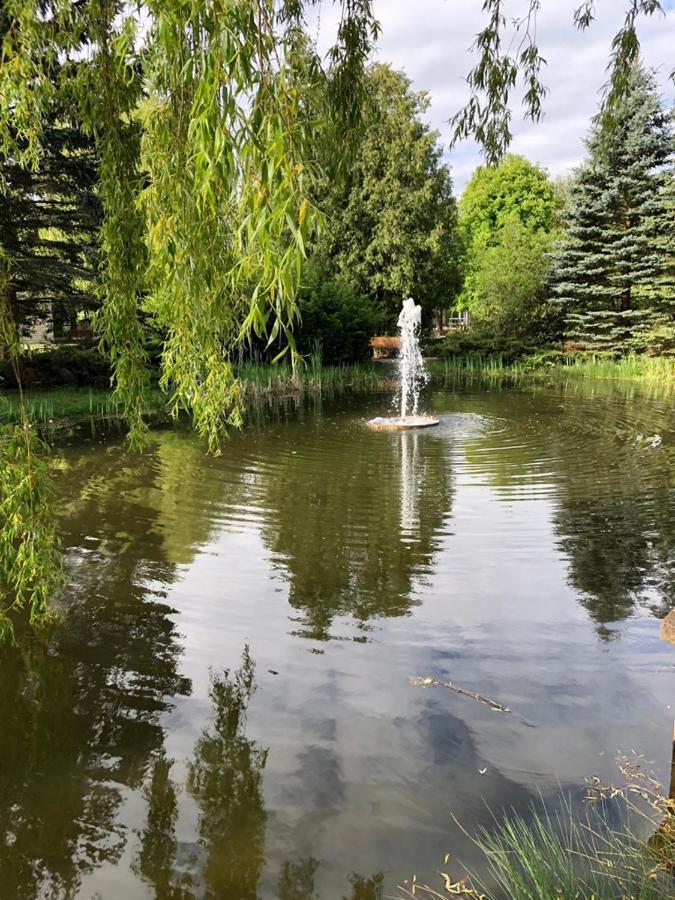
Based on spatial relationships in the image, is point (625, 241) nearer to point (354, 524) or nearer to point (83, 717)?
point (354, 524)

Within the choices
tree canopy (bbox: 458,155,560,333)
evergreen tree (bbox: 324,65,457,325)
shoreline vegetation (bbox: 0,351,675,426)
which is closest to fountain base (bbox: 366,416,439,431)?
shoreline vegetation (bbox: 0,351,675,426)

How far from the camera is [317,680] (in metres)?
3.93

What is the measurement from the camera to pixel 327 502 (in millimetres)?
7656

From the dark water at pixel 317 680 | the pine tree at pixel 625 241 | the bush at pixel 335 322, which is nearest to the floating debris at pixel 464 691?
the dark water at pixel 317 680

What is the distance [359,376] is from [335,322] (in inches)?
78.5

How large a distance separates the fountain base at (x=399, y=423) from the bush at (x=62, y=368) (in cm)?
693

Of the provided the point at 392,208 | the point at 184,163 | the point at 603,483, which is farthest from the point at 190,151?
the point at 392,208

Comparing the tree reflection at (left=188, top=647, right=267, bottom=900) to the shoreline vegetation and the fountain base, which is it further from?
the shoreline vegetation

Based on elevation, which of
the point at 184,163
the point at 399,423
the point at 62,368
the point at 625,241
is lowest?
the point at 399,423

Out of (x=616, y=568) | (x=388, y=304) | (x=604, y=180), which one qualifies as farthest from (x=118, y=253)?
(x=388, y=304)

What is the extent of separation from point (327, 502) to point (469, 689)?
4.02 m

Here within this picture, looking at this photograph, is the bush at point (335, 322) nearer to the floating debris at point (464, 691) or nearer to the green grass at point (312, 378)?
the green grass at point (312, 378)

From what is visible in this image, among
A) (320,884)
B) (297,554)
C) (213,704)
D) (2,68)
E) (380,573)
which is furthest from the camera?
(297,554)

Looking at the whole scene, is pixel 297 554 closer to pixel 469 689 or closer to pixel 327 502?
pixel 327 502
